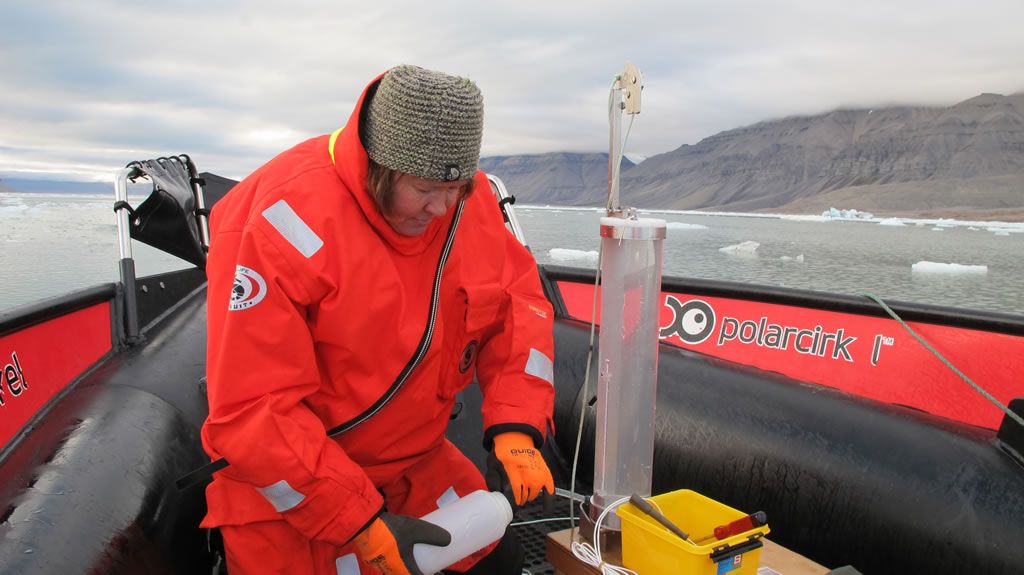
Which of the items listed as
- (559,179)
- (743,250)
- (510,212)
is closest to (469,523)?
(510,212)

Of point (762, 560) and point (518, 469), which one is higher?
point (518, 469)

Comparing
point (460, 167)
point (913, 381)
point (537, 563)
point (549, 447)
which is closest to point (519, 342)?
point (460, 167)

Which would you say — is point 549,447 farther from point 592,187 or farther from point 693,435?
point 592,187

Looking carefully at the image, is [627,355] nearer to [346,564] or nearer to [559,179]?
[346,564]

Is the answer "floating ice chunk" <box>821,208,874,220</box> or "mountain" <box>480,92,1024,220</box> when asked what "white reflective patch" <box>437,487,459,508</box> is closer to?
"floating ice chunk" <box>821,208,874,220</box>

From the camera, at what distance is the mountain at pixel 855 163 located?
331 ft

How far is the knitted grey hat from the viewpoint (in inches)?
47.7

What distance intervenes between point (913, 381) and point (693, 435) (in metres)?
1.07

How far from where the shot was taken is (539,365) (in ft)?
5.40

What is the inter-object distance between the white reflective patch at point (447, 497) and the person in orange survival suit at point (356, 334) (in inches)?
4.8

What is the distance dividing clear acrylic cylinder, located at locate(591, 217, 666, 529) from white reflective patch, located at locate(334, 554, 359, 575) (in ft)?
1.85

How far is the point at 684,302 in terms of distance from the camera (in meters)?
3.20

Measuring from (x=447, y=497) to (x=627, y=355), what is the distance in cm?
53

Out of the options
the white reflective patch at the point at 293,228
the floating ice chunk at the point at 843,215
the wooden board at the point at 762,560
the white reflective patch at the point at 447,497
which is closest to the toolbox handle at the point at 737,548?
the wooden board at the point at 762,560
